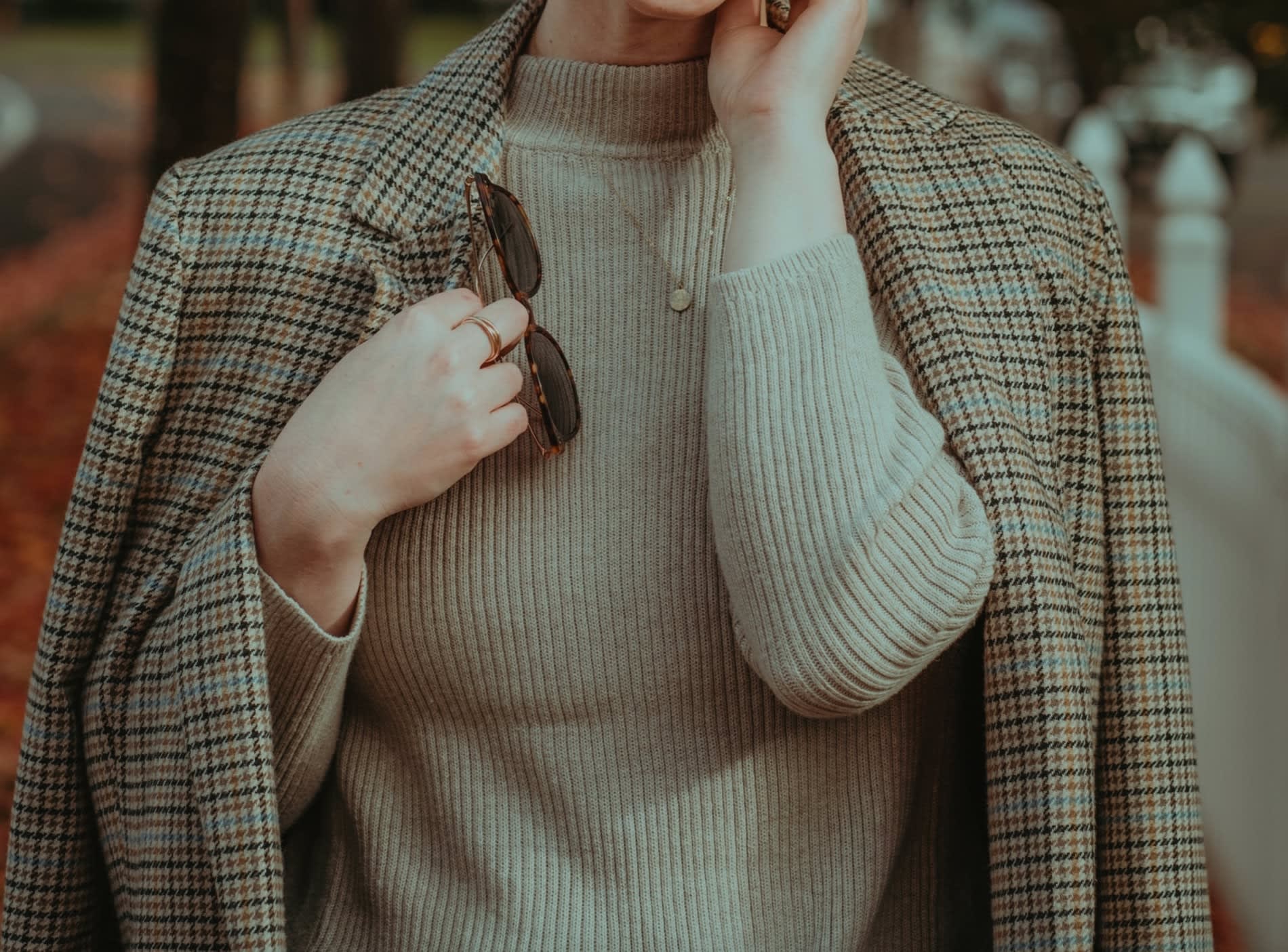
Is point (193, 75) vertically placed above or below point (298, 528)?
below

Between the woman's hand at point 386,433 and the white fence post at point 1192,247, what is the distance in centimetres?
351

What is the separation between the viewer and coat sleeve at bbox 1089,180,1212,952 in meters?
1.57

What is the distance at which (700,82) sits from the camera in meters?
1.63

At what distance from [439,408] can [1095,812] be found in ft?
2.71

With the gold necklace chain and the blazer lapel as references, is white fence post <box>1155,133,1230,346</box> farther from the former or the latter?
the gold necklace chain

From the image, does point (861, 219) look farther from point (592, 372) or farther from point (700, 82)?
point (592, 372)

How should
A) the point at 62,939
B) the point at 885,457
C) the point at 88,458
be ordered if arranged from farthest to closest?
1. the point at 62,939
2. the point at 88,458
3. the point at 885,457

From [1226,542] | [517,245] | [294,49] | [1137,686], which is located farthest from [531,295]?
[294,49]

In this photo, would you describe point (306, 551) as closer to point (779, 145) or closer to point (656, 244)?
point (656, 244)

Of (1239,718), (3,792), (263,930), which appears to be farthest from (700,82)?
(3,792)

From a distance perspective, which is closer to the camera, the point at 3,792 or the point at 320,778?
the point at 320,778

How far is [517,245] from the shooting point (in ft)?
4.81

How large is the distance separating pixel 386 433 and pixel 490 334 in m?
0.14

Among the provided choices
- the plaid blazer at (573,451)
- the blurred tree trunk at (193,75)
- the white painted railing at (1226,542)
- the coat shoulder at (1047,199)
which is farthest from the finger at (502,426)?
the blurred tree trunk at (193,75)
